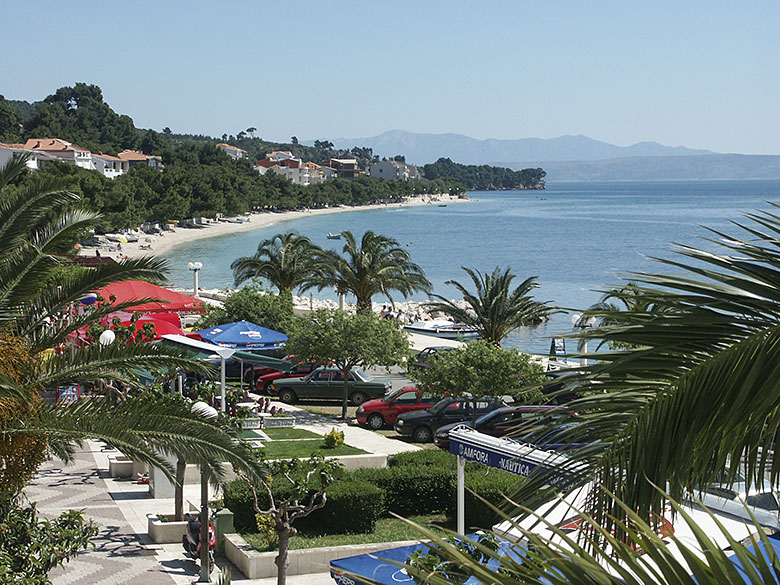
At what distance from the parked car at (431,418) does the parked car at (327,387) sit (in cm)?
413

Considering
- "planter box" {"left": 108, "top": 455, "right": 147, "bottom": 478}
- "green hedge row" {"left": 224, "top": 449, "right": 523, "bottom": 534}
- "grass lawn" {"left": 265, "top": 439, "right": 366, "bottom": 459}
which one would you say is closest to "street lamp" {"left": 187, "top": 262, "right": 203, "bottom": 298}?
"grass lawn" {"left": 265, "top": 439, "right": 366, "bottom": 459}

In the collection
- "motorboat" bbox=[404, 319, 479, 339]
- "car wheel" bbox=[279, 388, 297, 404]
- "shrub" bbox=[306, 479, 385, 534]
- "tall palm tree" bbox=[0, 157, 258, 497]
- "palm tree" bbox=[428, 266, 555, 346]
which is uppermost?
"tall palm tree" bbox=[0, 157, 258, 497]

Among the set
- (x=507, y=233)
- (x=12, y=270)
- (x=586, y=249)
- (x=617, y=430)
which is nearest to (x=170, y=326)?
(x=12, y=270)

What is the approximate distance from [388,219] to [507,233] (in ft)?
140

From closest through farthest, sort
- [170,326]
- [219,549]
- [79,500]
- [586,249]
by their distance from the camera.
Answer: [219,549]
[79,500]
[170,326]
[586,249]

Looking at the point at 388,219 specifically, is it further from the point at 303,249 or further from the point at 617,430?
the point at 617,430

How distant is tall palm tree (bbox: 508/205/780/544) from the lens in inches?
120

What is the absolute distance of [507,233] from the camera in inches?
5472

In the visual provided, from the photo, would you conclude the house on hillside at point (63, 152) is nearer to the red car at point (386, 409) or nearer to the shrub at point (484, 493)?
the red car at point (386, 409)

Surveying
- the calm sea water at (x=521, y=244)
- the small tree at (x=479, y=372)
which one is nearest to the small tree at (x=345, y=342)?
the small tree at (x=479, y=372)

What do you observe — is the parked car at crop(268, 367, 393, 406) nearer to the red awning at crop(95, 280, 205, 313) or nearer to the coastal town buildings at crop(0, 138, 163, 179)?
the red awning at crop(95, 280, 205, 313)

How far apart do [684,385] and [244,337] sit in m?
23.8

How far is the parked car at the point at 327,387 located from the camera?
86.0 ft

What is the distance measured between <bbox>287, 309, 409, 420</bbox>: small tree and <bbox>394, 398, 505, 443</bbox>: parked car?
269cm
